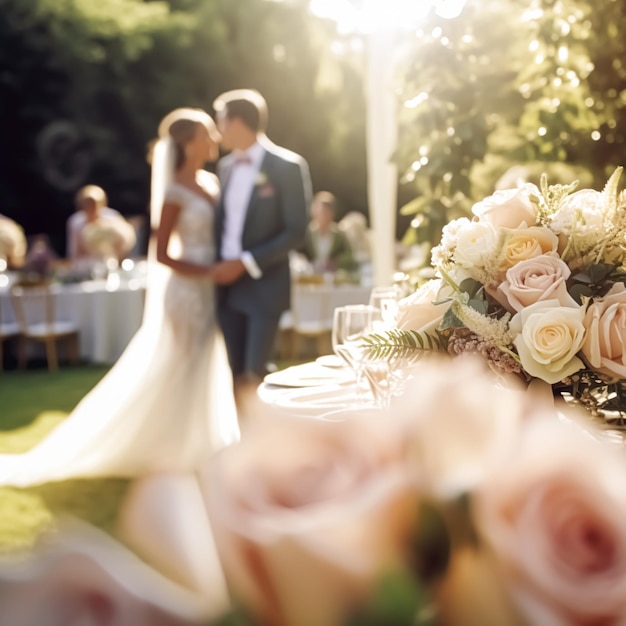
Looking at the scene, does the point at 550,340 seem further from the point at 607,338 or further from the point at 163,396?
the point at 163,396

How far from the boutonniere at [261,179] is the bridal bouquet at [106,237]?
5.73 metres

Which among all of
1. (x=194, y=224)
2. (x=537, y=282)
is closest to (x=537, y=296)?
(x=537, y=282)

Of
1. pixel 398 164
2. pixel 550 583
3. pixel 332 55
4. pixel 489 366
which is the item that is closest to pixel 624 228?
pixel 489 366

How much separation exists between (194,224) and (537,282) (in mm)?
4144

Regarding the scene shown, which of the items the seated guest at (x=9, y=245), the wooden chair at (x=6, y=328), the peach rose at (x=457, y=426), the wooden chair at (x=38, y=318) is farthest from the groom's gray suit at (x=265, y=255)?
the seated guest at (x=9, y=245)

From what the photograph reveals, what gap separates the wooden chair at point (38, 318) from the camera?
1030 centimetres

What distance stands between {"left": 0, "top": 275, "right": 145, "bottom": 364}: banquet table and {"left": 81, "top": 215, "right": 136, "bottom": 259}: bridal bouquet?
1.26 ft

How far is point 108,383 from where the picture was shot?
5.70 meters

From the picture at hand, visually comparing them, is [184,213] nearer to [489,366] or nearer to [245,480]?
[489,366]

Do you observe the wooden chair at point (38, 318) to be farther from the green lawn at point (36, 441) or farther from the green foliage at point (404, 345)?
the green foliage at point (404, 345)

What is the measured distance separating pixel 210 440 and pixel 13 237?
20.4ft

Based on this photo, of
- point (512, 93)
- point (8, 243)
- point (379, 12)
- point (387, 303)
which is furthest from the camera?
point (8, 243)

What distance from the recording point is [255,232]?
515 centimetres

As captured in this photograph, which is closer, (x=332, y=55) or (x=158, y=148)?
(x=158, y=148)
